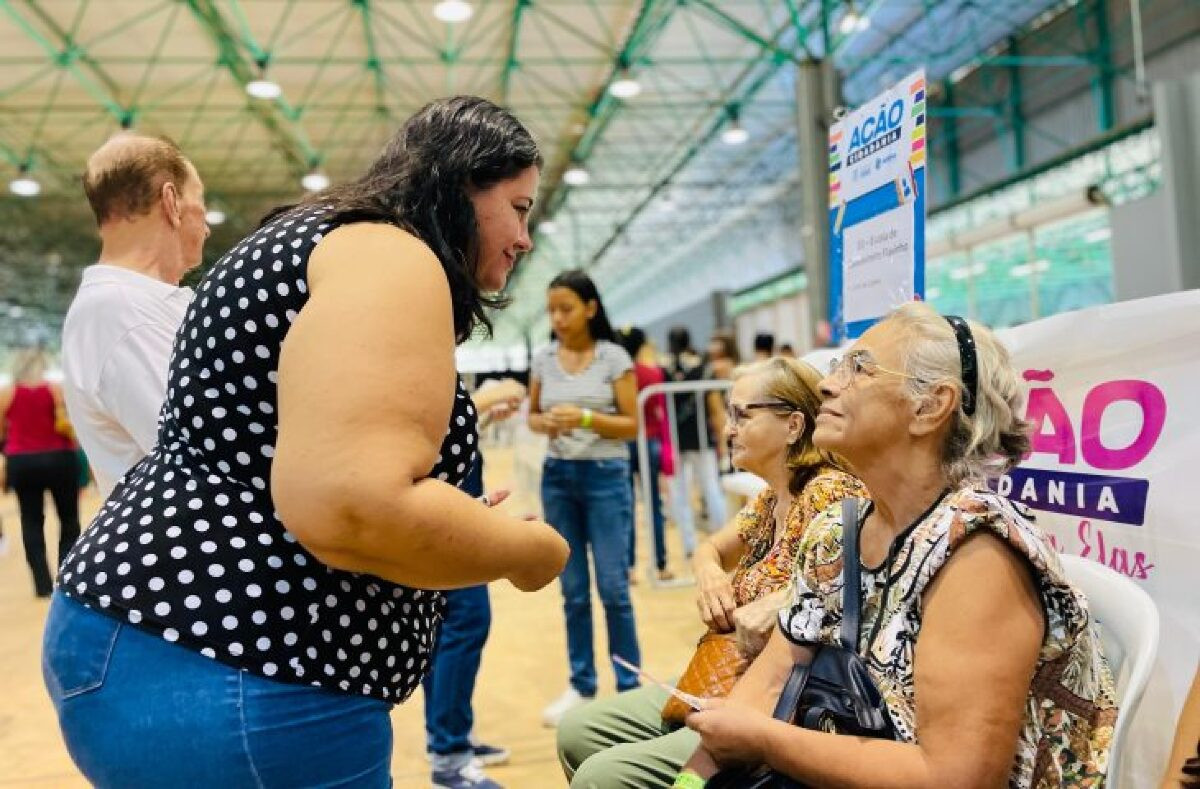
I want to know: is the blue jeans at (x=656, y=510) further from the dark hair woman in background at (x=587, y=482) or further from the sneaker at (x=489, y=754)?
the sneaker at (x=489, y=754)

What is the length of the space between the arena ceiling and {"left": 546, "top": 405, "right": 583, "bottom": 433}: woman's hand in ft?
21.3

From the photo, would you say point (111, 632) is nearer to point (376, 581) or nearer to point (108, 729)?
point (108, 729)

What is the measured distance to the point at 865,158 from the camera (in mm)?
2686

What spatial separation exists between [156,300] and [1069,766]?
173 cm

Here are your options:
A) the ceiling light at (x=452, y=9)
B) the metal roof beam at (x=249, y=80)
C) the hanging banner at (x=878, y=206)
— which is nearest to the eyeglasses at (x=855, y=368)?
the hanging banner at (x=878, y=206)

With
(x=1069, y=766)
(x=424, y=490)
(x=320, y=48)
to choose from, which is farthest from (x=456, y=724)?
(x=320, y=48)

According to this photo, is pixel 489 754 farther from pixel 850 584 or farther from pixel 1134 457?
pixel 1134 457

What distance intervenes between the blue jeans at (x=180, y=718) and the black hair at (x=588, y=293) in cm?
274

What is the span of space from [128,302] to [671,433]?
4.81m

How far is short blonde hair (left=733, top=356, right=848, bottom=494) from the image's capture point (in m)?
2.13

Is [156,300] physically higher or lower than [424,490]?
higher

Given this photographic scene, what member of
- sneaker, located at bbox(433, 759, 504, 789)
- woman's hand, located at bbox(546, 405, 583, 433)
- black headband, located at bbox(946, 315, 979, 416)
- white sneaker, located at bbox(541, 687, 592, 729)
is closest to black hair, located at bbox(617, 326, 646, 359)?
woman's hand, located at bbox(546, 405, 583, 433)

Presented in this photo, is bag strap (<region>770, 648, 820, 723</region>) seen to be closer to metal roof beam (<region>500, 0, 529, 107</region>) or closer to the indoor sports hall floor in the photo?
the indoor sports hall floor

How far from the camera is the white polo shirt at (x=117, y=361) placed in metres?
1.72
